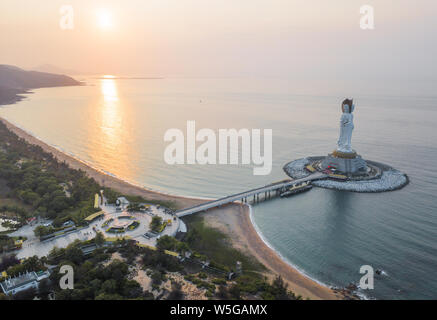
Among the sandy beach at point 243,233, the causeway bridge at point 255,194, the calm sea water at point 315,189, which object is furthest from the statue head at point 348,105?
the sandy beach at point 243,233

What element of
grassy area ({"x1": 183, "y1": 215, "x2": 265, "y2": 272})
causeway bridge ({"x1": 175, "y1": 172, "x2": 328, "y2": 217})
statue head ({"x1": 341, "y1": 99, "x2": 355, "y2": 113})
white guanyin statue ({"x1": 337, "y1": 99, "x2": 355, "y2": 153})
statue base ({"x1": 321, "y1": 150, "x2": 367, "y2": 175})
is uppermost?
statue head ({"x1": 341, "y1": 99, "x2": 355, "y2": 113})

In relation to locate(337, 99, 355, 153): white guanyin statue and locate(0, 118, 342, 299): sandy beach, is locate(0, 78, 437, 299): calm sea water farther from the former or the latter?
locate(337, 99, 355, 153): white guanyin statue

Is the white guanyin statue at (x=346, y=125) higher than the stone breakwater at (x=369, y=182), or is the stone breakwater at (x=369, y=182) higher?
the white guanyin statue at (x=346, y=125)

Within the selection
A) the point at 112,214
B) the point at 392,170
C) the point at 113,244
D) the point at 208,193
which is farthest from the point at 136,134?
the point at 392,170

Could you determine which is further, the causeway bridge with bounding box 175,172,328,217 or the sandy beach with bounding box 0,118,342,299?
the causeway bridge with bounding box 175,172,328,217

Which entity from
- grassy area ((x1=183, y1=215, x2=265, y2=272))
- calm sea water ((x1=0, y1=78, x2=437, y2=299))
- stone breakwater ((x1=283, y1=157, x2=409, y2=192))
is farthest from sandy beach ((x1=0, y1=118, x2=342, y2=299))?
stone breakwater ((x1=283, y1=157, x2=409, y2=192))

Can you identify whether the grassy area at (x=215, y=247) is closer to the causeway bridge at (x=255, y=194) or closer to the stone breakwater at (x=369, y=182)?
the causeway bridge at (x=255, y=194)
